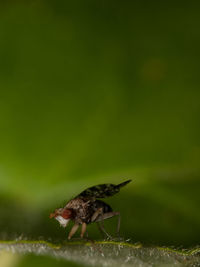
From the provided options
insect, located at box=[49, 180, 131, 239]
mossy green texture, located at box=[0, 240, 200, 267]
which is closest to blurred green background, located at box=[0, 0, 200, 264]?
insect, located at box=[49, 180, 131, 239]

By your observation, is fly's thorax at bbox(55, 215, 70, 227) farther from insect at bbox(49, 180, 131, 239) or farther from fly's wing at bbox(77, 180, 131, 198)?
fly's wing at bbox(77, 180, 131, 198)

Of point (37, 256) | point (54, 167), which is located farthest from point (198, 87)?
point (37, 256)

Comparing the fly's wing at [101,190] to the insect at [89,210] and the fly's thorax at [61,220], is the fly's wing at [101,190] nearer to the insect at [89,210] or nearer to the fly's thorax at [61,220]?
the insect at [89,210]

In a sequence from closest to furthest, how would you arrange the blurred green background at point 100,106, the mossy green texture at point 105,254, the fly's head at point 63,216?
the mossy green texture at point 105,254, the fly's head at point 63,216, the blurred green background at point 100,106

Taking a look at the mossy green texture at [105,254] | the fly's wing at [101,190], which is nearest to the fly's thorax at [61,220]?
the fly's wing at [101,190]

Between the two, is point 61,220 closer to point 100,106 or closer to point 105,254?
point 105,254

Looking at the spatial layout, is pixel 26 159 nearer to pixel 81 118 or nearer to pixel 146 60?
pixel 81 118

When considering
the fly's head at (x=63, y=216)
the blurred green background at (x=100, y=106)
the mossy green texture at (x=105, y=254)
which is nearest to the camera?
the mossy green texture at (x=105, y=254)

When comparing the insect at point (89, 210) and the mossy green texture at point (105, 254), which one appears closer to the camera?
the mossy green texture at point (105, 254)
